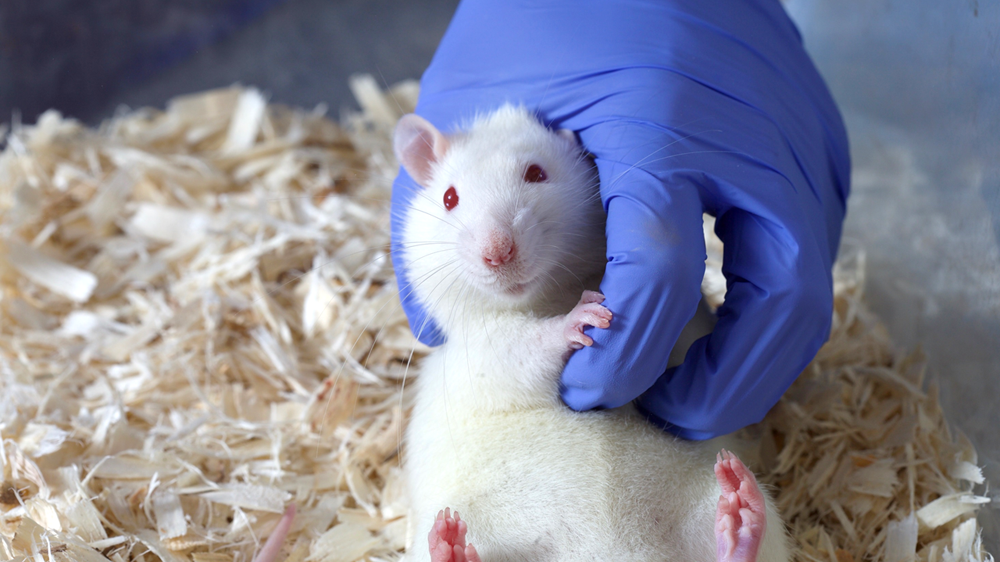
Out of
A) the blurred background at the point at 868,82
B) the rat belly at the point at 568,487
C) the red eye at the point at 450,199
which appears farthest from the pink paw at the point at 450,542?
the blurred background at the point at 868,82

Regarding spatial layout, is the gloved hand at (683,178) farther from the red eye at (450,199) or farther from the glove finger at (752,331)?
the red eye at (450,199)

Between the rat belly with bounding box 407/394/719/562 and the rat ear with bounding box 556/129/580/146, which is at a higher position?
the rat ear with bounding box 556/129/580/146

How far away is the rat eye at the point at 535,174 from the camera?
2195 millimetres

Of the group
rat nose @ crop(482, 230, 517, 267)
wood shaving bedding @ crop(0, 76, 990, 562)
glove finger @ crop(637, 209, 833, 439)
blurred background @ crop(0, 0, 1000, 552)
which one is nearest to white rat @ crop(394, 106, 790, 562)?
rat nose @ crop(482, 230, 517, 267)

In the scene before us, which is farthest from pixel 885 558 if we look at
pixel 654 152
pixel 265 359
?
pixel 265 359

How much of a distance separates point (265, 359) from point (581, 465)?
1.66 meters

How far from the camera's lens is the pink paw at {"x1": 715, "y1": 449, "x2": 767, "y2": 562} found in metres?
1.89

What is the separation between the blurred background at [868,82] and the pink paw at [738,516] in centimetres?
89

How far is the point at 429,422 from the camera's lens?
2.38 metres

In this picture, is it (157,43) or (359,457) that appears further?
(157,43)

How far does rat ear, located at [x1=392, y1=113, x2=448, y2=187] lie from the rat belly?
2.54 feet

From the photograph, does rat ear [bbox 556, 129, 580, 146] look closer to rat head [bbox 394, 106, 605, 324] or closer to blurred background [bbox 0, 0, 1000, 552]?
rat head [bbox 394, 106, 605, 324]

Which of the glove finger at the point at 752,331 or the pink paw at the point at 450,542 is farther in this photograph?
the glove finger at the point at 752,331

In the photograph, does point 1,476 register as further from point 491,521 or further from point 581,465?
point 581,465
